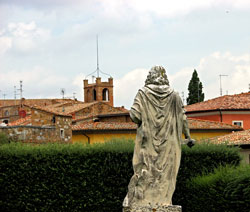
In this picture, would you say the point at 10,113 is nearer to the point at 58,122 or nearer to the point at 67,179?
the point at 58,122

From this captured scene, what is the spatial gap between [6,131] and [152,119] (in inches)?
553

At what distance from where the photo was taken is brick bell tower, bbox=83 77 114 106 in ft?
321

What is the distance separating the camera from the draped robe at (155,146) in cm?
1288

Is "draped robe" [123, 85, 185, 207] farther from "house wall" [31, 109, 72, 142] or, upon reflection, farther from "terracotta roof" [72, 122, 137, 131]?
"terracotta roof" [72, 122, 137, 131]

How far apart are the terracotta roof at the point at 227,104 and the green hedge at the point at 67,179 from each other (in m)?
25.5

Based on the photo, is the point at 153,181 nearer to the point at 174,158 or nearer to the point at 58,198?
the point at 174,158

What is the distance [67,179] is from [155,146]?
8.61 meters

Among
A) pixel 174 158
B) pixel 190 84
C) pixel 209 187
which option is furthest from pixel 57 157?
pixel 190 84

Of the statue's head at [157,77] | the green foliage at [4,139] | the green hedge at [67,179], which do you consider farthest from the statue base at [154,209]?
the green foliage at [4,139]

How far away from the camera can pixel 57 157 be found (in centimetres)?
2123

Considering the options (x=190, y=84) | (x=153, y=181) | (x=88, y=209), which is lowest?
(x=88, y=209)

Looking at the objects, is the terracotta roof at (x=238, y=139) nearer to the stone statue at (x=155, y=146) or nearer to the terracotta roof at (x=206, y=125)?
the terracotta roof at (x=206, y=125)

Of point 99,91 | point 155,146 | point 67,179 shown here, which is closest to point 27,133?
point 67,179

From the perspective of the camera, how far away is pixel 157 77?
13.3 m
